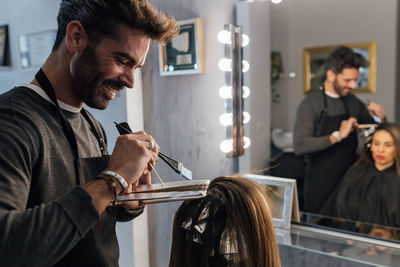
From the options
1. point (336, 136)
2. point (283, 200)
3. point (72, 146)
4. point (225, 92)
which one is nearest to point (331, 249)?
point (283, 200)

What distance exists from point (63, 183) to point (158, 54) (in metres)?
0.99

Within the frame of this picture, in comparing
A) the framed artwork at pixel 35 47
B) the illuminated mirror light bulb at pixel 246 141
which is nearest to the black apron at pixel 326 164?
the illuminated mirror light bulb at pixel 246 141

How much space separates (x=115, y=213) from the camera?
3.25ft

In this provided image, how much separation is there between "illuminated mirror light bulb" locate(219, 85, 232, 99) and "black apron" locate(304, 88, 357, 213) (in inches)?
15.1

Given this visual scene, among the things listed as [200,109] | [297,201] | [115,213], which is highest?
[200,109]

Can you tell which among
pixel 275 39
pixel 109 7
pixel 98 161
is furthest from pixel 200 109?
pixel 109 7

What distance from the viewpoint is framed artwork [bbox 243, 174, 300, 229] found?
1.51 meters

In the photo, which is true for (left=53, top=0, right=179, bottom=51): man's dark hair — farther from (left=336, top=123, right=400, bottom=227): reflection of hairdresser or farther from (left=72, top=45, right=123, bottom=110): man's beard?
(left=336, top=123, right=400, bottom=227): reflection of hairdresser

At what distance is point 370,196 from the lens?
1431 millimetres

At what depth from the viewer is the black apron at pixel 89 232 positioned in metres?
0.84

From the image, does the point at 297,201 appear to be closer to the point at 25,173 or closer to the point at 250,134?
the point at 250,134

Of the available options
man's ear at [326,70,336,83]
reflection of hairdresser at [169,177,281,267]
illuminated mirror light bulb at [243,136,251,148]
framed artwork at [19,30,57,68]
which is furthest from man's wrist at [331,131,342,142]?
framed artwork at [19,30,57,68]

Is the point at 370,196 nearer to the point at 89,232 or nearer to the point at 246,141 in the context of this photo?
the point at 246,141

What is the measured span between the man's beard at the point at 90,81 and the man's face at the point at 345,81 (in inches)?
36.9
